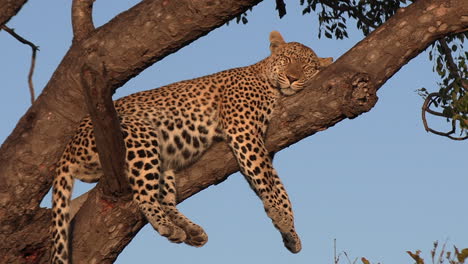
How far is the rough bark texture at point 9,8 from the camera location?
922cm

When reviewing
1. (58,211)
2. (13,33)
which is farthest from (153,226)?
(13,33)

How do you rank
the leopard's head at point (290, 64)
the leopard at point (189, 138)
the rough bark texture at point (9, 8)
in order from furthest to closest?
the leopard's head at point (290, 64)
the rough bark texture at point (9, 8)
the leopard at point (189, 138)

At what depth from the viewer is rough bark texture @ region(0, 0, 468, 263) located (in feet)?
25.6

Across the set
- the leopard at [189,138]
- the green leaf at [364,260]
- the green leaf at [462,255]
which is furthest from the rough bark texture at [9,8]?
the green leaf at [462,255]

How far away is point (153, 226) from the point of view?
25.5 feet

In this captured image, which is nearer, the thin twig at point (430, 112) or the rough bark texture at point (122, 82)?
the rough bark texture at point (122, 82)

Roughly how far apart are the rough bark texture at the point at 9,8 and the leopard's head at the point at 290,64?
2700 millimetres

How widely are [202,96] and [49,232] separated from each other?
2.18 metres

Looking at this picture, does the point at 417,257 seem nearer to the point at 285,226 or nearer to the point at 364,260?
the point at 364,260

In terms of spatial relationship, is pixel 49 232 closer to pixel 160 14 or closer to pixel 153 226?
pixel 153 226

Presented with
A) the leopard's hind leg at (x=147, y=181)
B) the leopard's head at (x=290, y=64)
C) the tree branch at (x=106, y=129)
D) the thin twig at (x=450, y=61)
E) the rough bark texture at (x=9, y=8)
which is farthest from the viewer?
the thin twig at (x=450, y=61)

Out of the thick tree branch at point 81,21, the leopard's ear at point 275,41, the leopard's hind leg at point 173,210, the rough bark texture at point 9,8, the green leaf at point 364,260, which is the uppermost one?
the leopard's ear at point 275,41

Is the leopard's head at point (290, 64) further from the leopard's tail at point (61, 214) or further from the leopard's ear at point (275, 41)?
the leopard's tail at point (61, 214)

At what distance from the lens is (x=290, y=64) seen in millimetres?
9969
